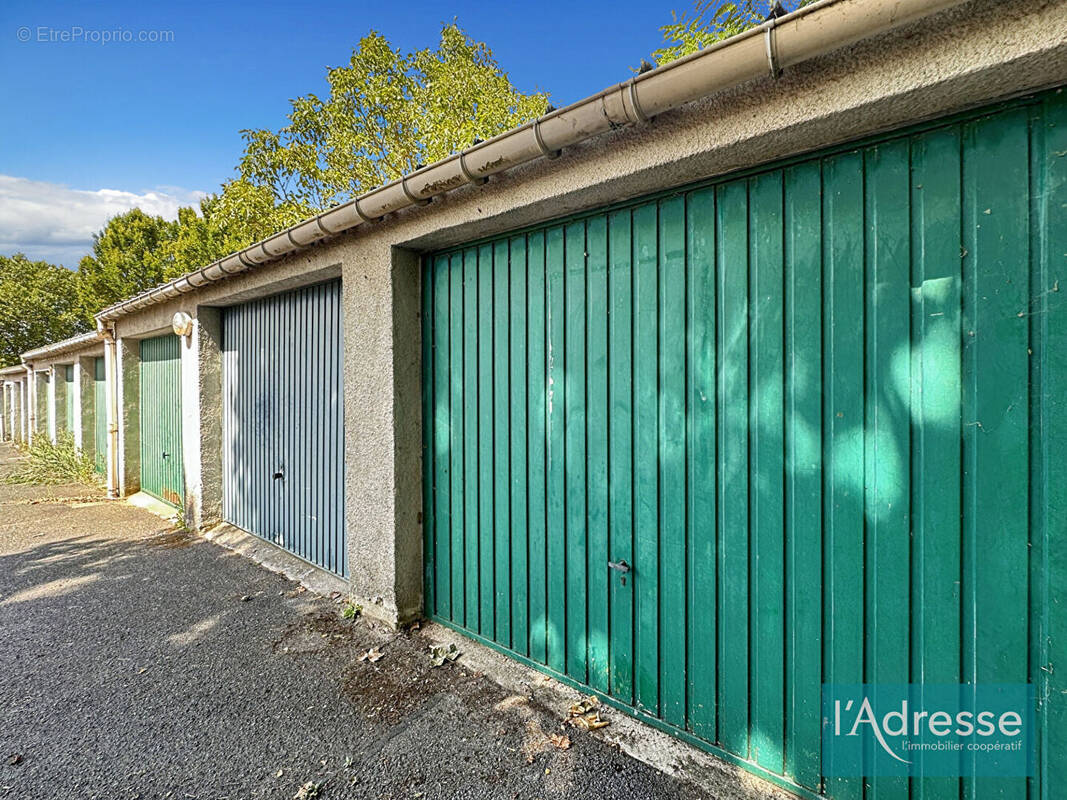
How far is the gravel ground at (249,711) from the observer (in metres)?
2.10

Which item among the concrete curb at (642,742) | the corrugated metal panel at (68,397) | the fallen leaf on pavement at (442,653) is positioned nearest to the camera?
the concrete curb at (642,742)

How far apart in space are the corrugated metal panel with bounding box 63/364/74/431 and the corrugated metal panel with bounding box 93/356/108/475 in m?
2.29

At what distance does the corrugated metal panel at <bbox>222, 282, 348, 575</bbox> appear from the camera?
4.27 m

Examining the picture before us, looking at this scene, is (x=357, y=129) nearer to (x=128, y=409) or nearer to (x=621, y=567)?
(x=128, y=409)

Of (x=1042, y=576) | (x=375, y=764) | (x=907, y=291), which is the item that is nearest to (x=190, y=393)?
(x=375, y=764)

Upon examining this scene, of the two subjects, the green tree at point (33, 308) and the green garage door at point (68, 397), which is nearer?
the green garage door at point (68, 397)

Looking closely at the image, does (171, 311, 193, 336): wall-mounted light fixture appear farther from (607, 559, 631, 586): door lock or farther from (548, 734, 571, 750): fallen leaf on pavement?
(548, 734, 571, 750): fallen leaf on pavement

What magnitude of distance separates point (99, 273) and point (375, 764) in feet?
112

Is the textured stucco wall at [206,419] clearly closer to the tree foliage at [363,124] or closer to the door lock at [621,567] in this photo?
the door lock at [621,567]

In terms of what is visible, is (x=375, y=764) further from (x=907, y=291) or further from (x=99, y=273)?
(x=99, y=273)

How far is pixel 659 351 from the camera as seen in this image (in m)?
2.32

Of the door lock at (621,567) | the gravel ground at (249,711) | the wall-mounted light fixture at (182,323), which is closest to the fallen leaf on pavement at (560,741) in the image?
the gravel ground at (249,711)

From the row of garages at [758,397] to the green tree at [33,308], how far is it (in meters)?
35.3

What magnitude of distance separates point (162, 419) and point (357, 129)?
9.84 m
